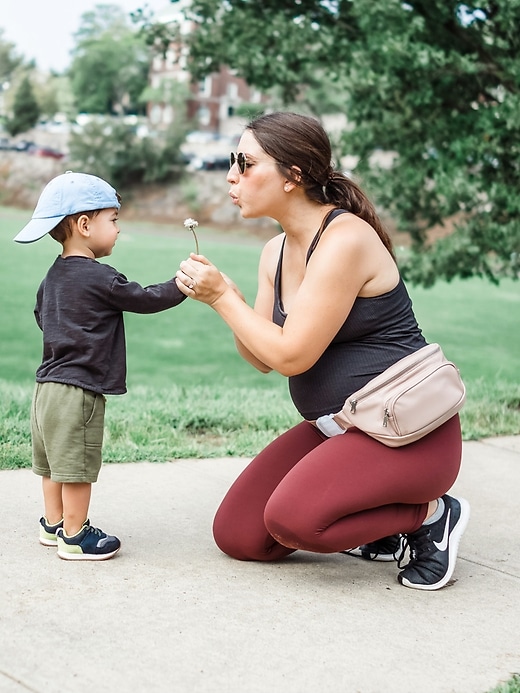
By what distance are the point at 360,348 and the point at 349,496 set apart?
0.53 m

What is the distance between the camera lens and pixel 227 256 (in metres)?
26.2

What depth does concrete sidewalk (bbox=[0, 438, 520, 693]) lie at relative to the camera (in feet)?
8.02

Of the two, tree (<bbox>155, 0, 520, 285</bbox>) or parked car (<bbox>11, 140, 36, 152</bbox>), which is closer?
tree (<bbox>155, 0, 520, 285</bbox>)

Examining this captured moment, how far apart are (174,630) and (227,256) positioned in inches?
935

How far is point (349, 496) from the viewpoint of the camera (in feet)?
10.2

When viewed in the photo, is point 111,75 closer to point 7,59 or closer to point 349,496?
point 7,59

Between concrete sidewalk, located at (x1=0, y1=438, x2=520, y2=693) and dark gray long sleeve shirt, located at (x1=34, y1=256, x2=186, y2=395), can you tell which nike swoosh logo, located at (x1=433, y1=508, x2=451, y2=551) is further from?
dark gray long sleeve shirt, located at (x1=34, y1=256, x2=186, y2=395)

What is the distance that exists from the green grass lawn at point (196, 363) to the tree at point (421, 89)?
3.85 ft

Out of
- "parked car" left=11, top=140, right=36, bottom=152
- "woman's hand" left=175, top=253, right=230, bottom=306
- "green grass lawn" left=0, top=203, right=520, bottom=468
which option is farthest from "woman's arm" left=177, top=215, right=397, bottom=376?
"parked car" left=11, top=140, right=36, bottom=152

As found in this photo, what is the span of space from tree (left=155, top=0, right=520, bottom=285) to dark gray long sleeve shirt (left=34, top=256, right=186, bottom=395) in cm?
363

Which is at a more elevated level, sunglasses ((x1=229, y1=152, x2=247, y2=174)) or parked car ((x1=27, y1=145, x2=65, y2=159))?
parked car ((x1=27, y1=145, x2=65, y2=159))

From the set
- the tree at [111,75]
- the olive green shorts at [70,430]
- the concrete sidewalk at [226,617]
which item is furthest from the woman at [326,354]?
the tree at [111,75]

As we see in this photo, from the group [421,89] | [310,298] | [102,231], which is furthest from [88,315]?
[421,89]

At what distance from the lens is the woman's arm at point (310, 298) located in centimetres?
319
